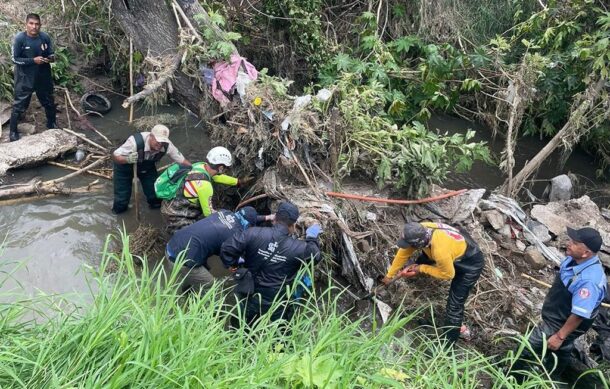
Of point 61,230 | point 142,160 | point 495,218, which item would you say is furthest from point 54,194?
point 495,218

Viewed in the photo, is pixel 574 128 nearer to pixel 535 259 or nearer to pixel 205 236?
pixel 535 259

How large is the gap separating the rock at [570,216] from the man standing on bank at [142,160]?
15.9 feet

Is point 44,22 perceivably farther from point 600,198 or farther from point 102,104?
point 600,198

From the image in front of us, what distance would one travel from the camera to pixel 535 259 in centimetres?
660

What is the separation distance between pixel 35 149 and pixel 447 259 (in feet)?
18.8

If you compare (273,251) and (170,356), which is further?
(273,251)

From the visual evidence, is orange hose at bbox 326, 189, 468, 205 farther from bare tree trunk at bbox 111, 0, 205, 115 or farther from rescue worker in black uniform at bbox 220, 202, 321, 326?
bare tree trunk at bbox 111, 0, 205, 115

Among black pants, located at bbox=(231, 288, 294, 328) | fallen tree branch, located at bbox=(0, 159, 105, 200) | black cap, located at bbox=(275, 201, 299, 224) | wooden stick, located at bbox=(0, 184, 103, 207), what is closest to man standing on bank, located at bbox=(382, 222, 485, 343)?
black cap, located at bbox=(275, 201, 299, 224)

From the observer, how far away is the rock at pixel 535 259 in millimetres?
6582

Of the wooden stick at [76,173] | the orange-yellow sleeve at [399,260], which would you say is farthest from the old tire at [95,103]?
the orange-yellow sleeve at [399,260]

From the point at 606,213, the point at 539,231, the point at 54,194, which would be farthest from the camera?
the point at 606,213

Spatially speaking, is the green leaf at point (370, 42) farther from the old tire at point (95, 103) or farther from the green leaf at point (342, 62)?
the old tire at point (95, 103)

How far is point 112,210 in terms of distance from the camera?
267 inches

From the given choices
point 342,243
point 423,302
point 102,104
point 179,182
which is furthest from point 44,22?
point 423,302
